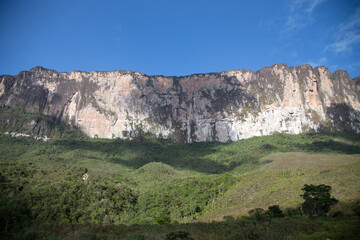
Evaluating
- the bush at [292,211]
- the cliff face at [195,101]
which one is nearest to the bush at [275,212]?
the bush at [292,211]

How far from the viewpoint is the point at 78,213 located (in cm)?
4147

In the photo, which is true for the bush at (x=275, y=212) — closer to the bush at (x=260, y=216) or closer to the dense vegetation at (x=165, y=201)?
the dense vegetation at (x=165, y=201)

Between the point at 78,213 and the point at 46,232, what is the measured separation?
2639 centimetres

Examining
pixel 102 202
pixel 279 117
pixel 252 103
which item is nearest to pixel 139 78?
pixel 252 103

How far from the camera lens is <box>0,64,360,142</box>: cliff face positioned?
497 feet

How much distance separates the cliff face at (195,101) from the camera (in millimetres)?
→ 151375

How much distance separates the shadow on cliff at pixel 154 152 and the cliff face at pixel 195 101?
461 inches

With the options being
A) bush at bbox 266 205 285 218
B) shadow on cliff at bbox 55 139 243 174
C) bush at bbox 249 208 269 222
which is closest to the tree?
bush at bbox 266 205 285 218

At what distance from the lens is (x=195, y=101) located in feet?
565

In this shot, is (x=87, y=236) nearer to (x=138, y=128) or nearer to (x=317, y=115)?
(x=138, y=128)

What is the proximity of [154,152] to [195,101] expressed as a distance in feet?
168

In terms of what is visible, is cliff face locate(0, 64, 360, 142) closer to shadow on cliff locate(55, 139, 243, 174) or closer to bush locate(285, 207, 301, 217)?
shadow on cliff locate(55, 139, 243, 174)

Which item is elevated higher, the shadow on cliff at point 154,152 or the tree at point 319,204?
the shadow on cliff at point 154,152

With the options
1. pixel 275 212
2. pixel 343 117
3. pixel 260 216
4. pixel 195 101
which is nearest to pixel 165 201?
pixel 275 212
